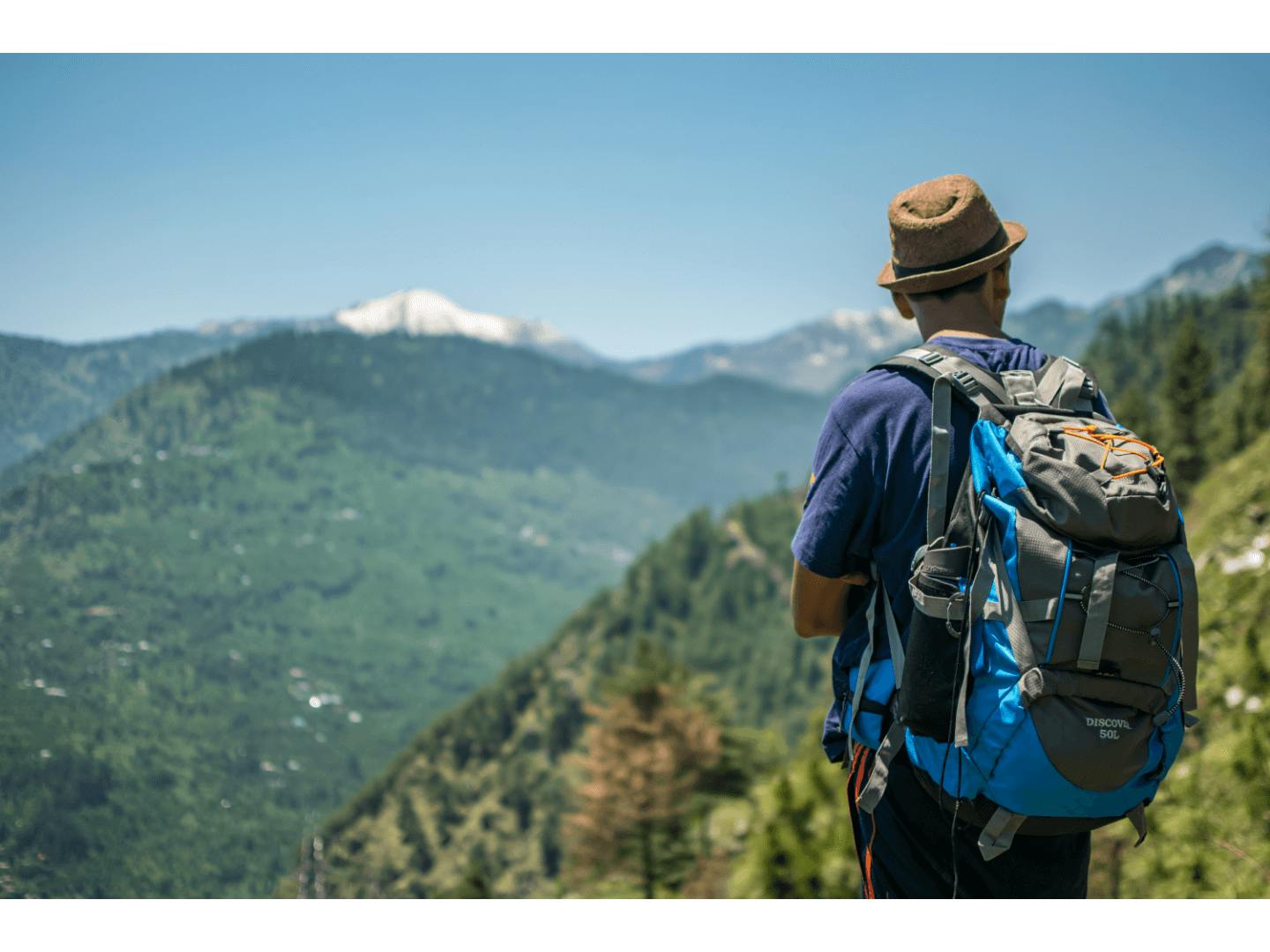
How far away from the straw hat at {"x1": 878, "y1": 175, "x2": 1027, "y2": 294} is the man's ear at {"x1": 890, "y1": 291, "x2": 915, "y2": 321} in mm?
88

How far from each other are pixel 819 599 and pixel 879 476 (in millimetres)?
412

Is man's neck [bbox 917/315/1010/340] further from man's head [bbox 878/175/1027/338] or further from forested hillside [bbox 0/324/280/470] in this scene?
forested hillside [bbox 0/324/280/470]

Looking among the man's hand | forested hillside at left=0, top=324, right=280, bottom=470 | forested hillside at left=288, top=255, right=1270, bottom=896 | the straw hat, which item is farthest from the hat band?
forested hillside at left=0, top=324, right=280, bottom=470

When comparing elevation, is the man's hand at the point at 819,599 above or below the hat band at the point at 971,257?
below

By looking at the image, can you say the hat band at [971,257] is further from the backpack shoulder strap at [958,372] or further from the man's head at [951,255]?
the backpack shoulder strap at [958,372]

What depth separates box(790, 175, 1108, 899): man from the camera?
230 centimetres

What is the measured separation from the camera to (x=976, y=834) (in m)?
2.36

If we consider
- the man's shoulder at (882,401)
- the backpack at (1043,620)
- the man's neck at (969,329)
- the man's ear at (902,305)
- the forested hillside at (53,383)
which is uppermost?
the forested hillside at (53,383)

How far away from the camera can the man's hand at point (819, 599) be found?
247 centimetres

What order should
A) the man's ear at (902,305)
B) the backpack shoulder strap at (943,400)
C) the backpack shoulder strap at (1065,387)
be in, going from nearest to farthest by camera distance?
the backpack shoulder strap at (943,400) → the backpack shoulder strap at (1065,387) → the man's ear at (902,305)

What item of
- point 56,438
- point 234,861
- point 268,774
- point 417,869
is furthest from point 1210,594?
point 417,869

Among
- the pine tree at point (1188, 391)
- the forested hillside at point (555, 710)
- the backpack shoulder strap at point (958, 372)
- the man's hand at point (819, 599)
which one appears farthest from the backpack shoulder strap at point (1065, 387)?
the forested hillside at point (555, 710)

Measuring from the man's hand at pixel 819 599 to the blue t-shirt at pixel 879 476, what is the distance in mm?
76

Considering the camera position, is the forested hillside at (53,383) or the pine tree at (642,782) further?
the pine tree at (642,782)
